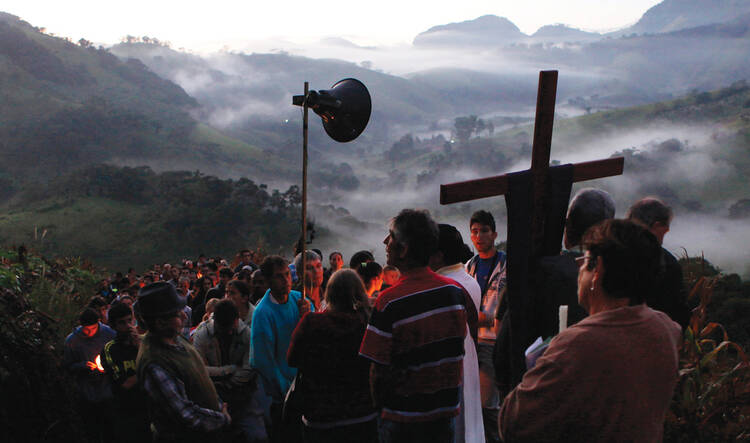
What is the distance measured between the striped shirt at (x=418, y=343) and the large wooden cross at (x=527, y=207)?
1.93ft

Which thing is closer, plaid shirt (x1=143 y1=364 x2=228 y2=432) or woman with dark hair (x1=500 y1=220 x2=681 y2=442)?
woman with dark hair (x1=500 y1=220 x2=681 y2=442)

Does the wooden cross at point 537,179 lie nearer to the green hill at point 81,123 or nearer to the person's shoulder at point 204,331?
the person's shoulder at point 204,331

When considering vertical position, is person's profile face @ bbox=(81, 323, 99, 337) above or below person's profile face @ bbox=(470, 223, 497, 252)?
below

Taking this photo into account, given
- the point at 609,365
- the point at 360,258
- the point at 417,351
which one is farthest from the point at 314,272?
the point at 609,365

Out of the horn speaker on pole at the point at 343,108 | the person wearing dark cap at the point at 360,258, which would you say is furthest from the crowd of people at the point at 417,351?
the horn speaker on pole at the point at 343,108

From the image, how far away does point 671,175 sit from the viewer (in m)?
121

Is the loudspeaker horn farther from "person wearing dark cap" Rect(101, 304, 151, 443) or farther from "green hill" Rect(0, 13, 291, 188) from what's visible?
"green hill" Rect(0, 13, 291, 188)

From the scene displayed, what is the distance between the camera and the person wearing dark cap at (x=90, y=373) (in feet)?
19.0

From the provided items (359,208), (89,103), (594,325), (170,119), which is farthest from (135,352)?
(359,208)

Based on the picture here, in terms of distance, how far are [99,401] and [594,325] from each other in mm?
5294

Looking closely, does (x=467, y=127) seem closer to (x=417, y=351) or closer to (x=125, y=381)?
(x=125, y=381)

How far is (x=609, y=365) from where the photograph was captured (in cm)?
186

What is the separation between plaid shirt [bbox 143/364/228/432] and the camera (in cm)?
327

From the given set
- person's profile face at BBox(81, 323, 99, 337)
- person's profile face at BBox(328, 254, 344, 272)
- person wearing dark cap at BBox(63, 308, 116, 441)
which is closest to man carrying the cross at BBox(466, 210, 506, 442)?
person's profile face at BBox(328, 254, 344, 272)
